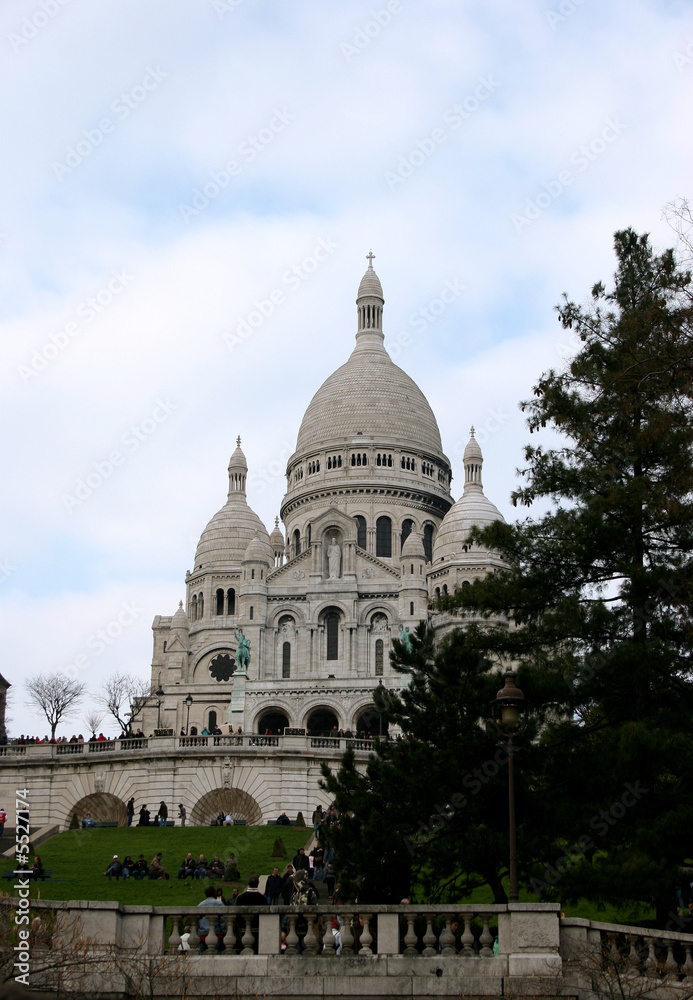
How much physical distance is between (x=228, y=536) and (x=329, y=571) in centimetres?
1273

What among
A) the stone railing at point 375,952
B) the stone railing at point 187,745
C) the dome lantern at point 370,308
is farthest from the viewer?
the dome lantern at point 370,308

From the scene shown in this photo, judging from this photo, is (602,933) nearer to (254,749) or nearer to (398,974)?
(398,974)

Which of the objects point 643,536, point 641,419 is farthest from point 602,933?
point 641,419

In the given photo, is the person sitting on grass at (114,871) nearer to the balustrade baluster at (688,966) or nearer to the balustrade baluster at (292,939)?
the balustrade baluster at (292,939)

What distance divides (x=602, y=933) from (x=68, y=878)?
1668cm

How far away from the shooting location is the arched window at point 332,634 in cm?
8144

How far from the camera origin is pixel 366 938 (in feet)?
57.4

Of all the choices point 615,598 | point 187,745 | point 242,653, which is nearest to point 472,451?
point 242,653

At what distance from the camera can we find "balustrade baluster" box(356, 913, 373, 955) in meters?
17.5

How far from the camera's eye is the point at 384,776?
85.1 feet

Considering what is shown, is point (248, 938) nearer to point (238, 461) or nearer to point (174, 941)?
point (174, 941)
